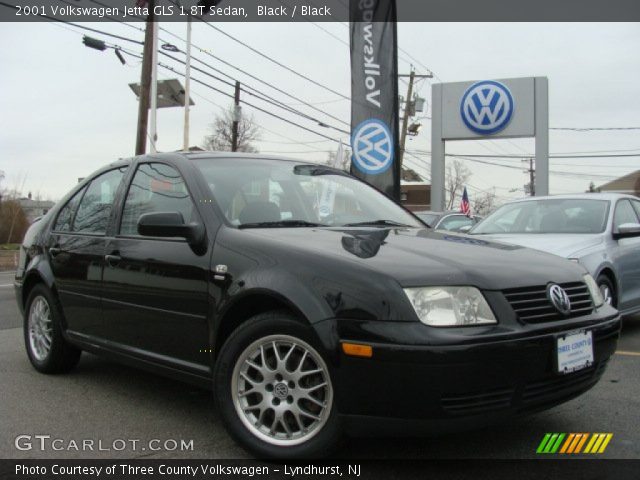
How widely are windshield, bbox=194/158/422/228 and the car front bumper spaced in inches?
43.6

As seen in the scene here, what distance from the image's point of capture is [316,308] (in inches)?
108

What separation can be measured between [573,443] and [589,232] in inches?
140

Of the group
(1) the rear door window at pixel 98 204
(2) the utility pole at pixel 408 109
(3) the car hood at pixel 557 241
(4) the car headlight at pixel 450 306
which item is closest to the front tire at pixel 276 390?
(4) the car headlight at pixel 450 306

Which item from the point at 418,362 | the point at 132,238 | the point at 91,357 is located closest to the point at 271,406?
the point at 418,362

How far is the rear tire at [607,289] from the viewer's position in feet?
19.2

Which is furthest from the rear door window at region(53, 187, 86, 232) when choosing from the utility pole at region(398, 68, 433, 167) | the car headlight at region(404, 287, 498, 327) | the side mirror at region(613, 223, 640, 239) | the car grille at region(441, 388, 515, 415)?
the utility pole at region(398, 68, 433, 167)

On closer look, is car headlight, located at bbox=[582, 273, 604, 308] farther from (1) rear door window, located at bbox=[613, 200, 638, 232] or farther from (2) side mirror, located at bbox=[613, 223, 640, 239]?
(1) rear door window, located at bbox=[613, 200, 638, 232]

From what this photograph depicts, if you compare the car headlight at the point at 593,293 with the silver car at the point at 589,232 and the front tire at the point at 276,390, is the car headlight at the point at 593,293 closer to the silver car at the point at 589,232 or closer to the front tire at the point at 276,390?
the front tire at the point at 276,390

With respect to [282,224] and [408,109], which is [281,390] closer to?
[282,224]

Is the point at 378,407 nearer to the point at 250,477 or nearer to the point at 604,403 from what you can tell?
the point at 250,477

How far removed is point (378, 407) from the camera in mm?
2607

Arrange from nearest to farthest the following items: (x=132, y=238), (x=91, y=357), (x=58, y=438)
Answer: (x=58, y=438) → (x=132, y=238) → (x=91, y=357)

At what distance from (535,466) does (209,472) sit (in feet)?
5.01

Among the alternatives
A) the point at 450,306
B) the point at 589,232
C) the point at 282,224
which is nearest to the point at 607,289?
the point at 589,232
